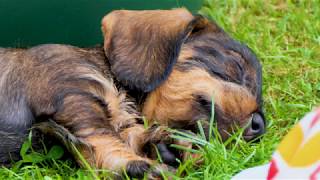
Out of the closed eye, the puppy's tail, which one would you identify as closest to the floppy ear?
the closed eye

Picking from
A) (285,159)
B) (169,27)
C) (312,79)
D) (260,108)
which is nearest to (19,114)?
(169,27)

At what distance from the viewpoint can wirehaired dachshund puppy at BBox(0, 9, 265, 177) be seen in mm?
3742

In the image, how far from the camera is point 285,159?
254 centimetres

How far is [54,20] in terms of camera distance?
4.95 meters

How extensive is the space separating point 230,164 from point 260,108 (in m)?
0.56

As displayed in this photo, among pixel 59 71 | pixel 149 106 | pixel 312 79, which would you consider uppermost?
pixel 59 71

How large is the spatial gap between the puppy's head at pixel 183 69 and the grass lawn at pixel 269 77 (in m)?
0.20

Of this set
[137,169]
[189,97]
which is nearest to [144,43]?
[189,97]

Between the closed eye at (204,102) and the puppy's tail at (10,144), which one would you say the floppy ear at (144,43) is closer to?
the closed eye at (204,102)

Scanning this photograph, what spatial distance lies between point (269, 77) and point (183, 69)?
1.49 metres

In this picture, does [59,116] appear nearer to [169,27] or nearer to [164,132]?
[164,132]

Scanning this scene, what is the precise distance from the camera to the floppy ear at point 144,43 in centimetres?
403

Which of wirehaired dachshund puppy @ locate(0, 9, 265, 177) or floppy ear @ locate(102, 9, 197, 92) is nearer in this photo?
wirehaired dachshund puppy @ locate(0, 9, 265, 177)

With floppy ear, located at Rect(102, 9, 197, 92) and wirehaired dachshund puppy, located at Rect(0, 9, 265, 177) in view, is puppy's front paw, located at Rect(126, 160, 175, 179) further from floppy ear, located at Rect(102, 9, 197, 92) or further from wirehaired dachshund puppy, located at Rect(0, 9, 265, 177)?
floppy ear, located at Rect(102, 9, 197, 92)
